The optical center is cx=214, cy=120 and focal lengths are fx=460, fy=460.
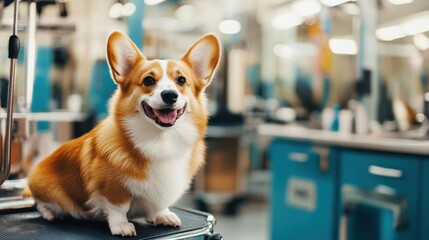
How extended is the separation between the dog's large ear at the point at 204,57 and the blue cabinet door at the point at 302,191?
5.08 feet

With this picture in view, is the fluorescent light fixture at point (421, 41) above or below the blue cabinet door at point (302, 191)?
above

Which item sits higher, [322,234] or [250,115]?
[250,115]

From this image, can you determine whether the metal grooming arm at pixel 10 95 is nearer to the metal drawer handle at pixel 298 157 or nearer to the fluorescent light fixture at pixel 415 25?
the metal drawer handle at pixel 298 157

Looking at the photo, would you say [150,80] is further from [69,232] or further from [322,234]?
[322,234]

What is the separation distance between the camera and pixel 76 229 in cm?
116

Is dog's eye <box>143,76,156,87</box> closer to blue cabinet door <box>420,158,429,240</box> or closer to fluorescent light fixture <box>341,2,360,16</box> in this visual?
blue cabinet door <box>420,158,429,240</box>

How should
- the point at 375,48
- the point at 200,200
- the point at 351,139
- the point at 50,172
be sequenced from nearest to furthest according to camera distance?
the point at 50,172 → the point at 351,139 → the point at 375,48 → the point at 200,200

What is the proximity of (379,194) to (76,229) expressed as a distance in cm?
160

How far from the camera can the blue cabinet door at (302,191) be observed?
2.55 m

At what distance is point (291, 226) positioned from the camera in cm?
283

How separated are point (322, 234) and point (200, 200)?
6.92 feet

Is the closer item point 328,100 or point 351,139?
point 351,139

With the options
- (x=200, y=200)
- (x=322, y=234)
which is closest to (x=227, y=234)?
(x=200, y=200)

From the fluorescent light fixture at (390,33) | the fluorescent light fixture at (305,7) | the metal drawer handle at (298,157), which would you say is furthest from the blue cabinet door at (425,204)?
the fluorescent light fixture at (305,7)
